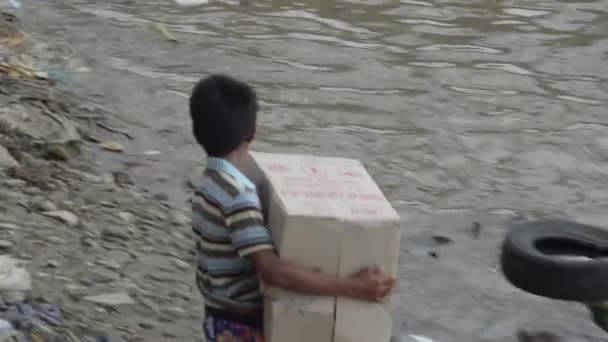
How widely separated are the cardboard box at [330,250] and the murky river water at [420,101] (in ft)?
6.85

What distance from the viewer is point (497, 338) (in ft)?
17.0

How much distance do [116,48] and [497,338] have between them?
5.99 meters

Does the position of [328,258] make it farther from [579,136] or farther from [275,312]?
[579,136]

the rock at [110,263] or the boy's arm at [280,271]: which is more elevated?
the boy's arm at [280,271]

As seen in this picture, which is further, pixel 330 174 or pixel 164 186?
pixel 164 186

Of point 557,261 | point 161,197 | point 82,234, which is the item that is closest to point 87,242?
point 82,234

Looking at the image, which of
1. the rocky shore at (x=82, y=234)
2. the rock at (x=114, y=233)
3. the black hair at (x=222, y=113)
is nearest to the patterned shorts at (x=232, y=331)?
the black hair at (x=222, y=113)

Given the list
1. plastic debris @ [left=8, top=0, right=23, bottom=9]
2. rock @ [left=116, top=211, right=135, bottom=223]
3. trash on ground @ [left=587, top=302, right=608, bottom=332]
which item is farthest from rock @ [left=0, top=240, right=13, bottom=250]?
plastic debris @ [left=8, top=0, right=23, bottom=9]

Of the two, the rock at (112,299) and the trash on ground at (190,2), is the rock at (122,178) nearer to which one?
the rock at (112,299)

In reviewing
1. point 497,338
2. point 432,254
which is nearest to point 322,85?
point 432,254

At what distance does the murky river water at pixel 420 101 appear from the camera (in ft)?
19.6

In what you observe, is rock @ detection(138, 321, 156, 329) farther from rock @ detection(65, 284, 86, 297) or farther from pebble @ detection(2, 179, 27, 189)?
pebble @ detection(2, 179, 27, 189)

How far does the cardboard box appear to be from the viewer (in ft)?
9.99

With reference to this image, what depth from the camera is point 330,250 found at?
3.08 meters
